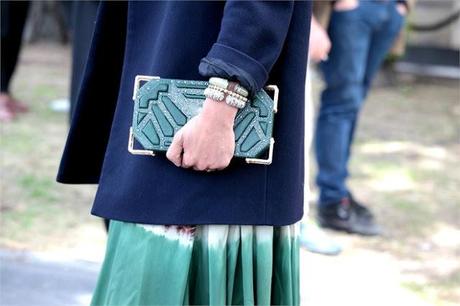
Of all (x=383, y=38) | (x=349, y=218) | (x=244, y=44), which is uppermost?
(x=383, y=38)

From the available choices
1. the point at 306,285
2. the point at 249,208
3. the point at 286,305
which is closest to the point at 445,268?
the point at 306,285

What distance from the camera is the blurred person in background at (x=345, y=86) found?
12.8ft

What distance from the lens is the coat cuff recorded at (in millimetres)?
1749

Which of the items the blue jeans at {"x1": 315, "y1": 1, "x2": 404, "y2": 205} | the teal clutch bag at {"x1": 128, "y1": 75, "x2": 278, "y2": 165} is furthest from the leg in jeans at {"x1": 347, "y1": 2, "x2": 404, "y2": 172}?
the teal clutch bag at {"x1": 128, "y1": 75, "x2": 278, "y2": 165}

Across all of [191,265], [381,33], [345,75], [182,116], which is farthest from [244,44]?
[381,33]

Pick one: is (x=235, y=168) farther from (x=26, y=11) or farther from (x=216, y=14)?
(x=26, y=11)

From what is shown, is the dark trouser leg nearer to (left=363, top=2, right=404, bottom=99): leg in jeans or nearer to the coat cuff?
(left=363, top=2, right=404, bottom=99): leg in jeans

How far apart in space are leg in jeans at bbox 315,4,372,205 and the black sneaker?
43mm

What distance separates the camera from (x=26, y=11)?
5.86 metres

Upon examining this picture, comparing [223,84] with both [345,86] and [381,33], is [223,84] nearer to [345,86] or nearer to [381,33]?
[345,86]

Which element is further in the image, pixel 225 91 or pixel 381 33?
pixel 381 33

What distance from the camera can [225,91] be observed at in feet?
5.79

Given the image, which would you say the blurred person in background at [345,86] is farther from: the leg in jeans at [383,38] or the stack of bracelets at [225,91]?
the stack of bracelets at [225,91]

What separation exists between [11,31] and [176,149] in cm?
434
